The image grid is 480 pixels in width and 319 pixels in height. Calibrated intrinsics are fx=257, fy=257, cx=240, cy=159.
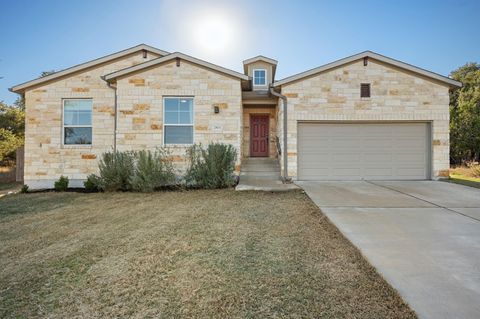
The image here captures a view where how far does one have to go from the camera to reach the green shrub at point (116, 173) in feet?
27.0

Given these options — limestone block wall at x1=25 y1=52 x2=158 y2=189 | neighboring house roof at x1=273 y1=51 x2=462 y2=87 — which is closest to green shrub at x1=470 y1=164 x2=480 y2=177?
neighboring house roof at x1=273 y1=51 x2=462 y2=87

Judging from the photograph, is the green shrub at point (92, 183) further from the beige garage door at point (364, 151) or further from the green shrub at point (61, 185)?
the beige garage door at point (364, 151)

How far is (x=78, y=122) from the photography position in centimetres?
963

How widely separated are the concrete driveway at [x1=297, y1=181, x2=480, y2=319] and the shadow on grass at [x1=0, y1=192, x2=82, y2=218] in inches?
258

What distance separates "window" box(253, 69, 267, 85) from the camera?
14602mm

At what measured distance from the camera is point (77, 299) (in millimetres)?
2311

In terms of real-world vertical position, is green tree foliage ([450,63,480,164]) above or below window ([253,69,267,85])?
below

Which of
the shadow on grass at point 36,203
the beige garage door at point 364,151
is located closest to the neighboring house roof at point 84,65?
the shadow on grass at point 36,203

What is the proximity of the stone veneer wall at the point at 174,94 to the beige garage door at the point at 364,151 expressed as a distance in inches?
111

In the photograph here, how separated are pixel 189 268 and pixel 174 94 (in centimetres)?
743

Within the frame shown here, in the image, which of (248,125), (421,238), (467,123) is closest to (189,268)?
(421,238)

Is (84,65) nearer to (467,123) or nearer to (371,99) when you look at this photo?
(371,99)

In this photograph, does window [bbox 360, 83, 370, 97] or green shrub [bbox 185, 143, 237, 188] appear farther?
window [bbox 360, 83, 370, 97]

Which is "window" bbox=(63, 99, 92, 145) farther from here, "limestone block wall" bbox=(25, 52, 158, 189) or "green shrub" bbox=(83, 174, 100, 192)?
"green shrub" bbox=(83, 174, 100, 192)
